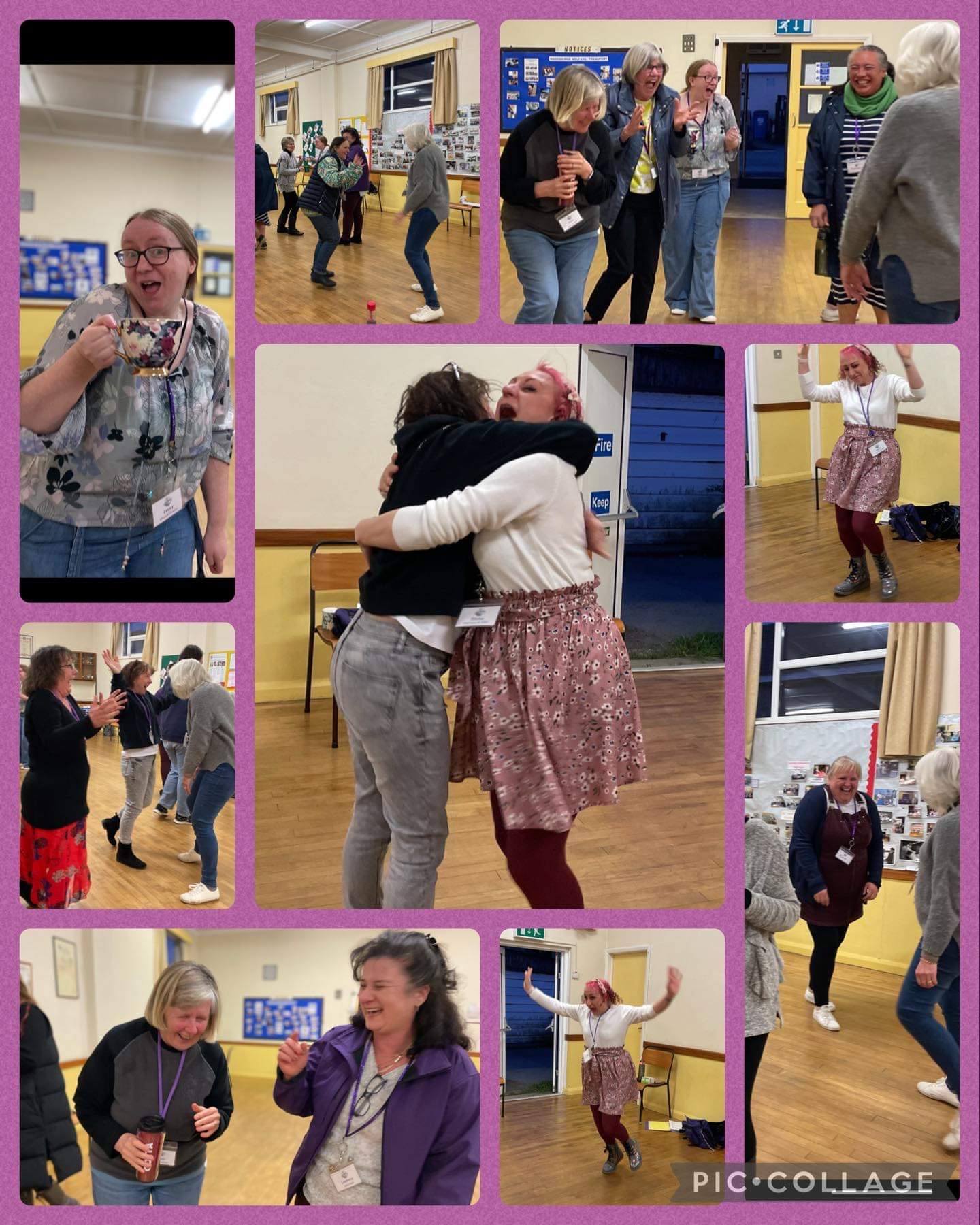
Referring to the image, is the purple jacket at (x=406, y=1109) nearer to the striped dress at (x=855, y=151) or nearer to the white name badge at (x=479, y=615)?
the white name badge at (x=479, y=615)

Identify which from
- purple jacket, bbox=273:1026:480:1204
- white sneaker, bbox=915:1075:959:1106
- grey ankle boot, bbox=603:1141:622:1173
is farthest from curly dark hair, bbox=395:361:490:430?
white sneaker, bbox=915:1075:959:1106

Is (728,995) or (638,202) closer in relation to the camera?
(728,995)

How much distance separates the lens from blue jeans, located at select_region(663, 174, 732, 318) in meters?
2.69

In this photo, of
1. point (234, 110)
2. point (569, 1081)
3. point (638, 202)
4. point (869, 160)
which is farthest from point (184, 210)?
point (569, 1081)

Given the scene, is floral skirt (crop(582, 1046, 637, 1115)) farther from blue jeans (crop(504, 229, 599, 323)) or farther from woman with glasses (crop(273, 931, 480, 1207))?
blue jeans (crop(504, 229, 599, 323))

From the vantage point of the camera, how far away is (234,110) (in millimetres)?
2395

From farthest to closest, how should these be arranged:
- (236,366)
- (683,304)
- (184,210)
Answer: (683,304), (236,366), (184,210)

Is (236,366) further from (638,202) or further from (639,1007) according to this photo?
(639,1007)

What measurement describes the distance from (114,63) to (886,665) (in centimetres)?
231

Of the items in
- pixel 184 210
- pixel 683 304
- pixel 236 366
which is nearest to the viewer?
pixel 184 210

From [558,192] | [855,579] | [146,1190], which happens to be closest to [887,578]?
[855,579]

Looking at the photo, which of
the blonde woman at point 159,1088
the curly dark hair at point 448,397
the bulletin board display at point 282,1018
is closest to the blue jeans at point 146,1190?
the blonde woman at point 159,1088

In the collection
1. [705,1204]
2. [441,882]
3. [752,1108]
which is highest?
[441,882]

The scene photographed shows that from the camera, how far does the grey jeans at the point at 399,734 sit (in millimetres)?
2117
